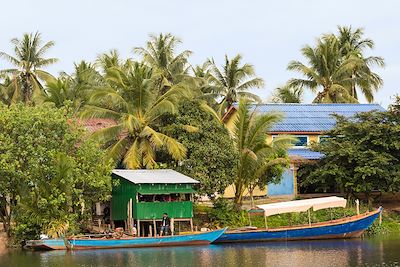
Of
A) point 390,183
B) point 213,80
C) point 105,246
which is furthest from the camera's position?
point 213,80

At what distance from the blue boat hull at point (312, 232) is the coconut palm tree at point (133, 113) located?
5246 mm

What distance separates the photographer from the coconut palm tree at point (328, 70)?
4628cm

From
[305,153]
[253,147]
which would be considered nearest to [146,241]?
[253,147]

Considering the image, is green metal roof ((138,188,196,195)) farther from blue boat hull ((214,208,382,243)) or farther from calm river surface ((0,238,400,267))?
calm river surface ((0,238,400,267))

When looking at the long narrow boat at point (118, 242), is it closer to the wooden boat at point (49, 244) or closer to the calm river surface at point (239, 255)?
the wooden boat at point (49, 244)

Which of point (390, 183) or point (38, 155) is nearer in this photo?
point (38, 155)

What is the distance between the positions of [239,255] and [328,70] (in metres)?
24.9

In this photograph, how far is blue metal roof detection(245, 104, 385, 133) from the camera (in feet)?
129

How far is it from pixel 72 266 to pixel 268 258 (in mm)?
6538

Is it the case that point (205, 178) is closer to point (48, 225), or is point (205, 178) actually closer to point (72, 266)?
point (48, 225)

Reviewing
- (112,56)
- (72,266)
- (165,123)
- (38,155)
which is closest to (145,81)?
(165,123)

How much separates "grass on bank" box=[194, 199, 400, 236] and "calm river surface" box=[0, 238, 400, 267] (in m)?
3.51

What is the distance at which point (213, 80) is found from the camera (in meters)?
47.4

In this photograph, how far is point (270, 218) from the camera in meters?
32.9
